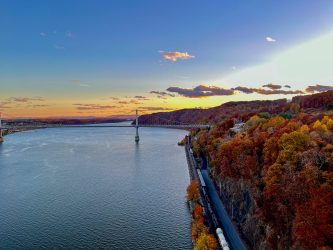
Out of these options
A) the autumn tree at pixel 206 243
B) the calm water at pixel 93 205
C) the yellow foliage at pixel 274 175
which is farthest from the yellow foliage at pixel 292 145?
the calm water at pixel 93 205

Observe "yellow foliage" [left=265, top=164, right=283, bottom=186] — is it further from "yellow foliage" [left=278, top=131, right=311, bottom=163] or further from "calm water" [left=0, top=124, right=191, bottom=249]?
"calm water" [left=0, top=124, right=191, bottom=249]

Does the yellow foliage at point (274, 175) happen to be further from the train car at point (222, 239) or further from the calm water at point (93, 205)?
the calm water at point (93, 205)

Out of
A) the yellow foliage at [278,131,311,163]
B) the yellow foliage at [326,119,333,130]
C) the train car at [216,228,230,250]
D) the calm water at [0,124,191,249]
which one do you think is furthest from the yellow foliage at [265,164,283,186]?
the yellow foliage at [326,119,333,130]

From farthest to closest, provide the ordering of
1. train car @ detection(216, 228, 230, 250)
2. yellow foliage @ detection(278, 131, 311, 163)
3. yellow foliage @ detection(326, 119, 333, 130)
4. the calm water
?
yellow foliage @ detection(326, 119, 333, 130), the calm water, yellow foliage @ detection(278, 131, 311, 163), train car @ detection(216, 228, 230, 250)

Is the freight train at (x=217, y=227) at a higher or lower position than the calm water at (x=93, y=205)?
higher

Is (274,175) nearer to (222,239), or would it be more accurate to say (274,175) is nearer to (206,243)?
(222,239)

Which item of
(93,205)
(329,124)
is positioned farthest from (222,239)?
(329,124)

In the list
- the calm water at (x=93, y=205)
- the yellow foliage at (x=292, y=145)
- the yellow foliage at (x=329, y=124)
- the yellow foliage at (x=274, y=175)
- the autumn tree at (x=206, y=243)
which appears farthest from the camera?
the yellow foliage at (x=329, y=124)

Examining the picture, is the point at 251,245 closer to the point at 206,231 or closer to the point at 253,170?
the point at 206,231

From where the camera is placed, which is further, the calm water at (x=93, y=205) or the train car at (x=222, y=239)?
the calm water at (x=93, y=205)
